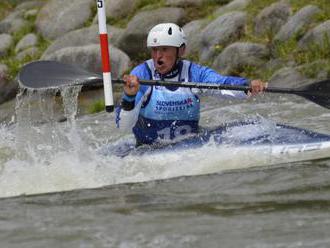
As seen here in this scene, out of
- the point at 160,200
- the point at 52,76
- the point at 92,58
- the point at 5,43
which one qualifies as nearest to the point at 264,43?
the point at 92,58

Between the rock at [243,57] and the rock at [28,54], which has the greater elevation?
the rock at [243,57]

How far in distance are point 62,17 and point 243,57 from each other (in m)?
6.63

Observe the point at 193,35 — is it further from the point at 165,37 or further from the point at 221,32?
the point at 165,37

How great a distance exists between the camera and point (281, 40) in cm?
1254

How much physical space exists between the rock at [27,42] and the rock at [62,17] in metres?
0.24

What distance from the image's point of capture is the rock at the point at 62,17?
58.1ft

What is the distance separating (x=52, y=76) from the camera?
7.19 meters

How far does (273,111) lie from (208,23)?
4.20 m

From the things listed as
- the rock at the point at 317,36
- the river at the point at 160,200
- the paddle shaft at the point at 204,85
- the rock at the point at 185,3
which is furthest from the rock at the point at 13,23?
the paddle shaft at the point at 204,85

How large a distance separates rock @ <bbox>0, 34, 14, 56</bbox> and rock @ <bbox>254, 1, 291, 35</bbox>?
6766 millimetres

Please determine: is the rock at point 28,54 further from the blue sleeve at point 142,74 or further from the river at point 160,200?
the blue sleeve at point 142,74

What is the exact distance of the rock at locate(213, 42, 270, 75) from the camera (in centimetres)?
1241

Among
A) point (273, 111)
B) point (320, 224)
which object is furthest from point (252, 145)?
point (273, 111)

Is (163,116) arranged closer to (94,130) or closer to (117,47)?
(94,130)
